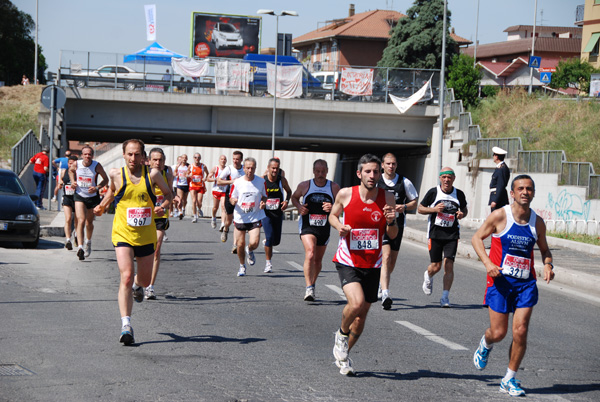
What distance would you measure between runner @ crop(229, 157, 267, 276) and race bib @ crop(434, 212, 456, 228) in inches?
128

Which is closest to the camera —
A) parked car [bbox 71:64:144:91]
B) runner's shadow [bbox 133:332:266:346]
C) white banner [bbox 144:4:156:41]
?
runner's shadow [bbox 133:332:266:346]

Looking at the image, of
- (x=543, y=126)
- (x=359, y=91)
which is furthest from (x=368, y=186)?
(x=359, y=91)

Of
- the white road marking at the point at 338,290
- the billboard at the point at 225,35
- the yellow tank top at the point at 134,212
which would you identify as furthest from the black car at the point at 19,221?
the billboard at the point at 225,35

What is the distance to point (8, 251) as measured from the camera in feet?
54.1

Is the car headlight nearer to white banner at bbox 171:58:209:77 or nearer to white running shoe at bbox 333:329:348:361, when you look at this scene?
white running shoe at bbox 333:329:348:361

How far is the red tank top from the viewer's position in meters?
7.16

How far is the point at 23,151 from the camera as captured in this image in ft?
98.8

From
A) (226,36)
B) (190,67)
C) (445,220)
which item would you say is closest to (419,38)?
(226,36)

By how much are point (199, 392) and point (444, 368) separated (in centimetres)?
226

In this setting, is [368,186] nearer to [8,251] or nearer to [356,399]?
[356,399]

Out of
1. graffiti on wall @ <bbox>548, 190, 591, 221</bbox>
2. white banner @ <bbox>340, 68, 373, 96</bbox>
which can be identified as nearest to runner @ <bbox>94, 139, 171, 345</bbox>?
graffiti on wall @ <bbox>548, 190, 591, 221</bbox>

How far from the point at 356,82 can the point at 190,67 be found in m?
7.50

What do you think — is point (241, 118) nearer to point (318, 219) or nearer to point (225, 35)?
point (225, 35)

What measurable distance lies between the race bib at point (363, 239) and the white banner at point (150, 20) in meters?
47.1
